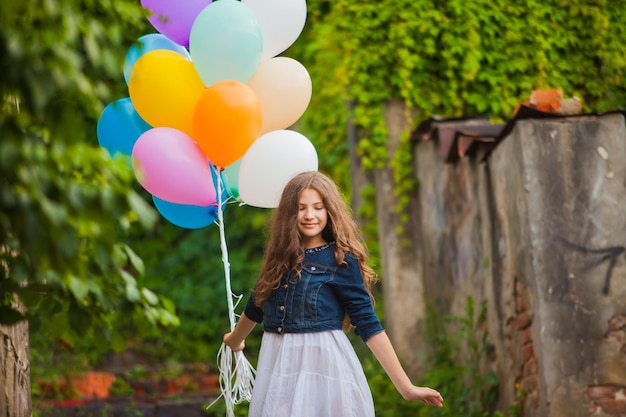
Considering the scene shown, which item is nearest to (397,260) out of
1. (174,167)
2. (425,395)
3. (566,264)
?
(566,264)

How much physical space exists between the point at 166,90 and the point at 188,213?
2.01ft

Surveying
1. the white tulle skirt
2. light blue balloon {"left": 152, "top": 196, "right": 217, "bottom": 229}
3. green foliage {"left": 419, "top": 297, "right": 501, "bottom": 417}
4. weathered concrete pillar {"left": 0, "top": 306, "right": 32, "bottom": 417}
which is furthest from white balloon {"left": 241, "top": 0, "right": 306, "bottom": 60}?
green foliage {"left": 419, "top": 297, "right": 501, "bottom": 417}

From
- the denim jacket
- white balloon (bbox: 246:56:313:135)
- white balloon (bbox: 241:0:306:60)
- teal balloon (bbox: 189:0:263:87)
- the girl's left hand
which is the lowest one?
the girl's left hand

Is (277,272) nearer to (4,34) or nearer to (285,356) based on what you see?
(285,356)

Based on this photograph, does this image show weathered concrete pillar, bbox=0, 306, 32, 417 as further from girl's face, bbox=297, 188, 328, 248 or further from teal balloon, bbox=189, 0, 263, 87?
teal balloon, bbox=189, 0, 263, 87

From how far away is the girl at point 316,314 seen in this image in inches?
123

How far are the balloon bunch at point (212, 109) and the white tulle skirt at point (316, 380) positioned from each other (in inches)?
35.1

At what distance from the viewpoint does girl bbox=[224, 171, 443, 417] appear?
3125mm

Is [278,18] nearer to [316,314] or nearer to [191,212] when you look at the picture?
[191,212]

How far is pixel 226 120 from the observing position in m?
3.74

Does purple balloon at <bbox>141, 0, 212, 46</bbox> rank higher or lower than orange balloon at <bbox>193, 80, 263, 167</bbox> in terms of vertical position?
higher

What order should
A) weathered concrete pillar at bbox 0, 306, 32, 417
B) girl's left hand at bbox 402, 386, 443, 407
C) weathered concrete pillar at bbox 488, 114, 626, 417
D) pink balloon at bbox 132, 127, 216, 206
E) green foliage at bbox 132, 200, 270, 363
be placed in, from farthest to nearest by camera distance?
green foliage at bbox 132, 200, 270, 363, weathered concrete pillar at bbox 488, 114, 626, 417, pink balloon at bbox 132, 127, 216, 206, weathered concrete pillar at bbox 0, 306, 32, 417, girl's left hand at bbox 402, 386, 443, 407

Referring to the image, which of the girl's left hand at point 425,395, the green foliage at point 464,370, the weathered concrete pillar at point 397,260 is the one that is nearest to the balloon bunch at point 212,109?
the girl's left hand at point 425,395

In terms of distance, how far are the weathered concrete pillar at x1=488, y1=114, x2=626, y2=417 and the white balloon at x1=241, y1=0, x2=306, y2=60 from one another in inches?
52.1
